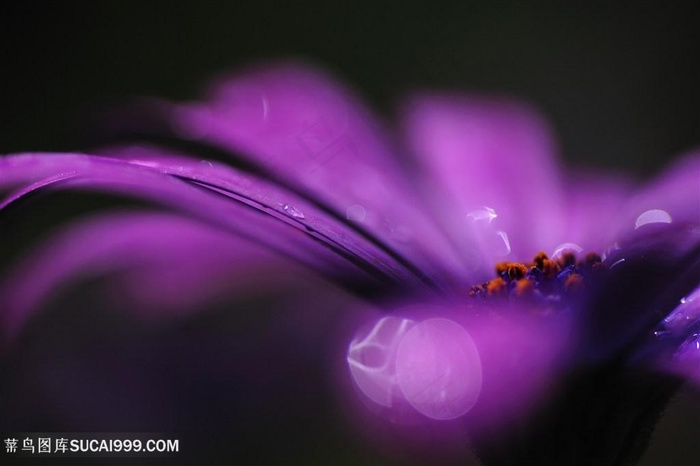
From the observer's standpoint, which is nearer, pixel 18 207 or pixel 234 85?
pixel 18 207

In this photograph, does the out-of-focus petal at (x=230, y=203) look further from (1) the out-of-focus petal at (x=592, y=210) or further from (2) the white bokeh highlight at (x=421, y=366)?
(1) the out-of-focus petal at (x=592, y=210)

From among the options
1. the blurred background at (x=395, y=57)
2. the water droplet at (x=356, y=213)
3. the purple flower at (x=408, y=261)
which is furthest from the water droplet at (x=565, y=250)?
the blurred background at (x=395, y=57)

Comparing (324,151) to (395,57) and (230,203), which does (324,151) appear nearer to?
(230,203)

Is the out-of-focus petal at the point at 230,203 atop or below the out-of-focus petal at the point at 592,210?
below

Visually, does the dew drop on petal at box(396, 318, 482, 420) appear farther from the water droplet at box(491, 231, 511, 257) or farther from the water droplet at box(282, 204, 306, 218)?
the water droplet at box(491, 231, 511, 257)

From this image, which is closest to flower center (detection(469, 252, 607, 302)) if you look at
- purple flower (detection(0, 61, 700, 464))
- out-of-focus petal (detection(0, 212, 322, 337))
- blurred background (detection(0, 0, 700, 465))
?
purple flower (detection(0, 61, 700, 464))

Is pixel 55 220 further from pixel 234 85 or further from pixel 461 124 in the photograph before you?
pixel 461 124

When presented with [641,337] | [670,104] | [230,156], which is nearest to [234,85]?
[230,156]
